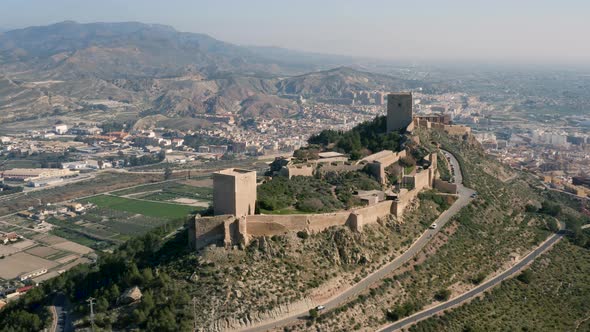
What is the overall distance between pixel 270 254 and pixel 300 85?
175 m

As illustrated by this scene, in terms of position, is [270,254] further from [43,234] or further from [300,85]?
[300,85]

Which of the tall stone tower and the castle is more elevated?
the tall stone tower

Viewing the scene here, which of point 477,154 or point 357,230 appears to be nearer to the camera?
point 357,230

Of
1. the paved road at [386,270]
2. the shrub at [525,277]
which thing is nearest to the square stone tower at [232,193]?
the paved road at [386,270]

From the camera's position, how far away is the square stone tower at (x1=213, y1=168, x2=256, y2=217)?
26156 mm

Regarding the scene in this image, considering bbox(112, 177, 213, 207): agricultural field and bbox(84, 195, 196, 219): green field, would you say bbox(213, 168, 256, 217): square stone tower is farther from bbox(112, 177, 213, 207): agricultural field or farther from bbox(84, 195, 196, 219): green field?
bbox(112, 177, 213, 207): agricultural field

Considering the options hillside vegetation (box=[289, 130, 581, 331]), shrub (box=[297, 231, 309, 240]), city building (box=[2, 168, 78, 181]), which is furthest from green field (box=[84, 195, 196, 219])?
shrub (box=[297, 231, 309, 240])

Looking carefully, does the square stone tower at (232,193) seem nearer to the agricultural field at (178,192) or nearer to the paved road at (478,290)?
the paved road at (478,290)

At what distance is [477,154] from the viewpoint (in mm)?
52219

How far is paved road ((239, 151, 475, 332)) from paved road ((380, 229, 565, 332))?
205cm

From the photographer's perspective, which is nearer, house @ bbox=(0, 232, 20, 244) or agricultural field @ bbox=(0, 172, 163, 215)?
house @ bbox=(0, 232, 20, 244)

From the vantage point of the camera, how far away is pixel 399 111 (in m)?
48.3

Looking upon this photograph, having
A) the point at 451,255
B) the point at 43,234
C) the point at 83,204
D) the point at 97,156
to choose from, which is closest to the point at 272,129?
the point at 97,156

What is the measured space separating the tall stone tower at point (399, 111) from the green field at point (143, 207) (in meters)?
23.0
